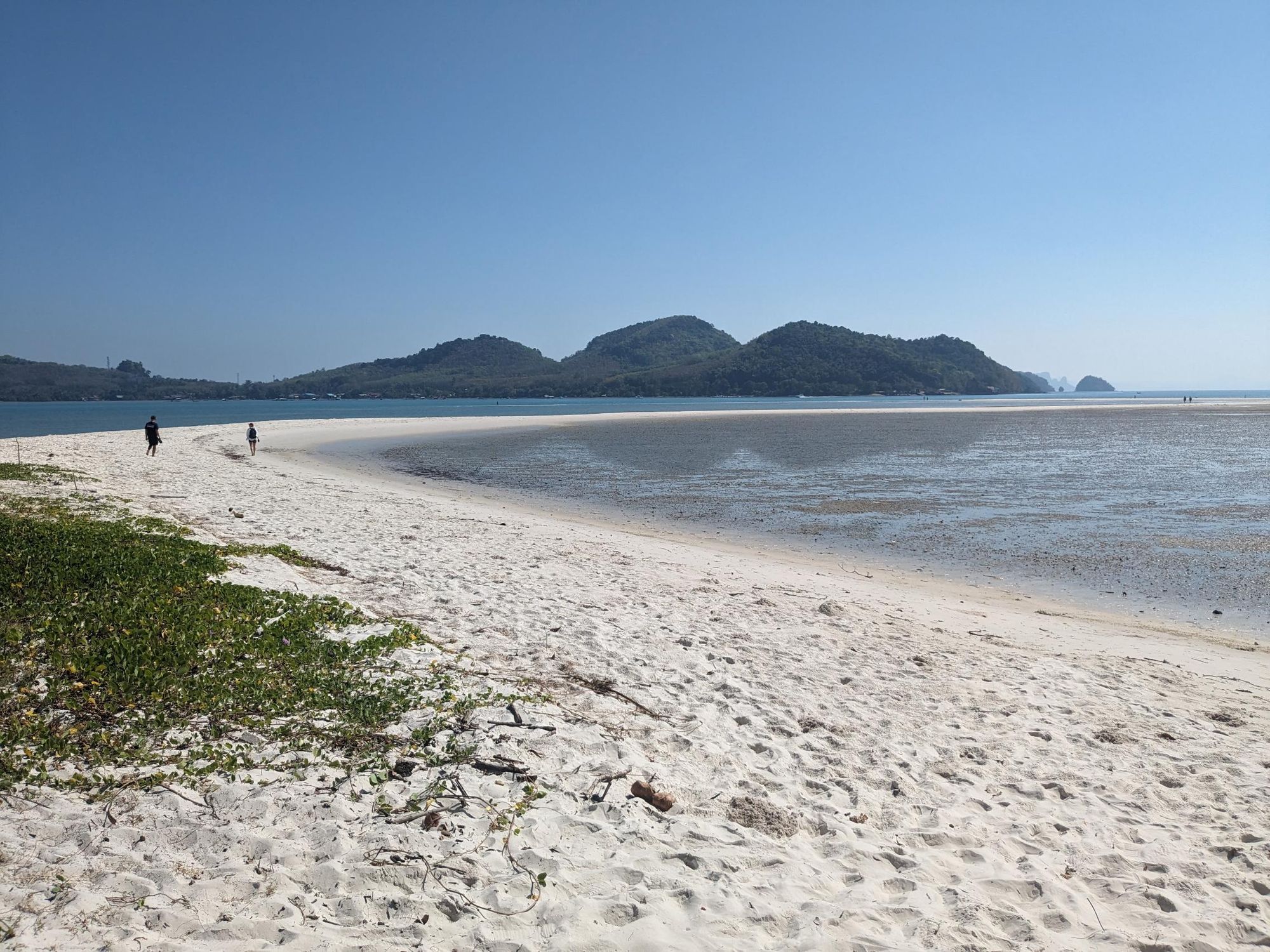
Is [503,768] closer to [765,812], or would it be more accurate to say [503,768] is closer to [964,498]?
[765,812]

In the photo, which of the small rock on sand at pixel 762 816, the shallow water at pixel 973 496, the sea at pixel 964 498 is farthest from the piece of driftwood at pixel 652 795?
the shallow water at pixel 973 496

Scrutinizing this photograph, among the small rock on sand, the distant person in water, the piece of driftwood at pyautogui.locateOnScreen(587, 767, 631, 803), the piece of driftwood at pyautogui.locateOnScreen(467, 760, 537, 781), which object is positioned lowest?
the small rock on sand

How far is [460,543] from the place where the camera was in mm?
14320

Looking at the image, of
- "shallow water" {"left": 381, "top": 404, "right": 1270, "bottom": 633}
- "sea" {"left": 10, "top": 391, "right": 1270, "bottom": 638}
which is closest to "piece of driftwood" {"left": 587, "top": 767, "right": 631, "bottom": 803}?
"sea" {"left": 10, "top": 391, "right": 1270, "bottom": 638}

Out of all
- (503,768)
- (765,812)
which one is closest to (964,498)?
(765,812)

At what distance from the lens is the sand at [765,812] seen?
393 cm

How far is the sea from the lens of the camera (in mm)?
13695

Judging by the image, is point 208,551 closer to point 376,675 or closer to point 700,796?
point 376,675

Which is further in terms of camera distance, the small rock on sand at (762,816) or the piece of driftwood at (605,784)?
the piece of driftwood at (605,784)

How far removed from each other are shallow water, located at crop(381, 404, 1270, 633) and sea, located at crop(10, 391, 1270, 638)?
3.1 inches

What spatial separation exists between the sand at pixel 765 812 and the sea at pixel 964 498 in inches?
135

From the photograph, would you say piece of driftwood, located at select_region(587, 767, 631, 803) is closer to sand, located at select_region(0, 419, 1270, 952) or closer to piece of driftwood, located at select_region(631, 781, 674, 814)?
sand, located at select_region(0, 419, 1270, 952)

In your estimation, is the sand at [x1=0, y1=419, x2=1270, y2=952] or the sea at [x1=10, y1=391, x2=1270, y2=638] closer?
the sand at [x1=0, y1=419, x2=1270, y2=952]

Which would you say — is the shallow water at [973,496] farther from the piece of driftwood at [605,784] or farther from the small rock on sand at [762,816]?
the piece of driftwood at [605,784]
